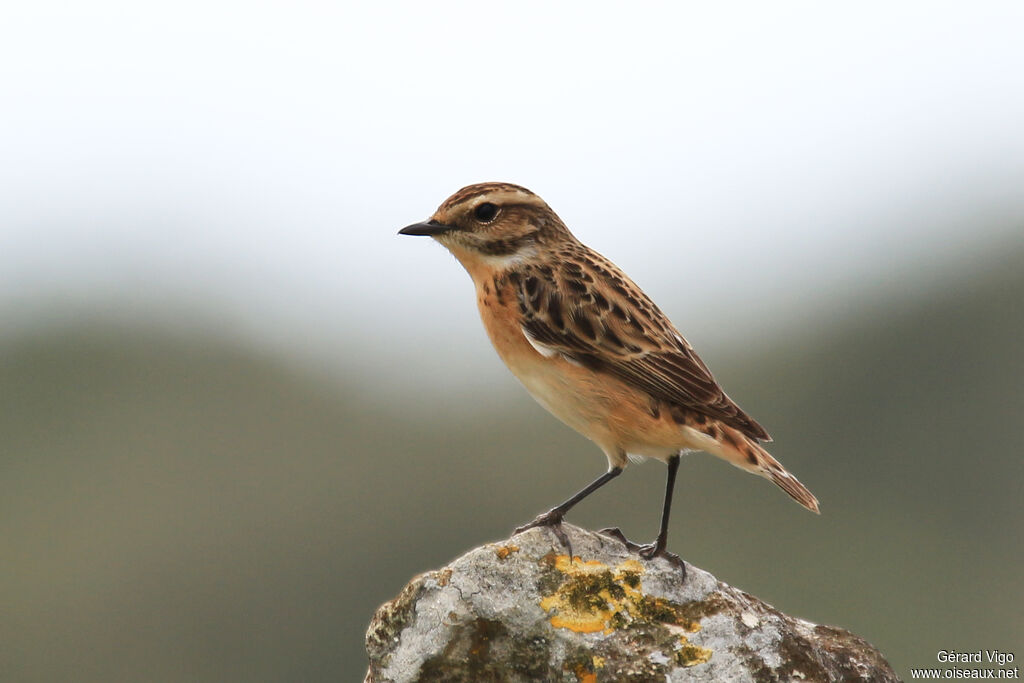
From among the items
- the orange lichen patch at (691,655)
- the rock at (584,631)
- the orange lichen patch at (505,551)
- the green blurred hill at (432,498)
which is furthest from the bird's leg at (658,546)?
the green blurred hill at (432,498)

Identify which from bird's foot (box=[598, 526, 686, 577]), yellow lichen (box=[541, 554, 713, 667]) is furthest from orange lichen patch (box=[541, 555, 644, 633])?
bird's foot (box=[598, 526, 686, 577])

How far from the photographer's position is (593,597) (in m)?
8.55

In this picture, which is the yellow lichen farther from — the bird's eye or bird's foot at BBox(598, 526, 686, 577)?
the bird's eye

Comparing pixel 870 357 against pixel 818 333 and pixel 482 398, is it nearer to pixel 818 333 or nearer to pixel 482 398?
pixel 818 333

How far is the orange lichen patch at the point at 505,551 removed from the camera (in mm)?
8695

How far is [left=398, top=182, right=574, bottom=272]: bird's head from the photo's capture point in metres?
10.6

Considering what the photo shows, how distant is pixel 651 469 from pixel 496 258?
91.9 feet

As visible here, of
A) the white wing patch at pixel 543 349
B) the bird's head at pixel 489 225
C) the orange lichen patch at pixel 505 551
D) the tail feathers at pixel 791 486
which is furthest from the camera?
the bird's head at pixel 489 225

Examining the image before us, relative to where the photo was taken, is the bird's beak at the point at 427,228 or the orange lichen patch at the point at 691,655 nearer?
the orange lichen patch at the point at 691,655

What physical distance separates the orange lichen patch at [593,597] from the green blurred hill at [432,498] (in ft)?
62.2

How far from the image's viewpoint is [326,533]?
43.0 metres

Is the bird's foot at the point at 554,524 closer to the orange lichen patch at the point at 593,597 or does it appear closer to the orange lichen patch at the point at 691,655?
the orange lichen patch at the point at 593,597

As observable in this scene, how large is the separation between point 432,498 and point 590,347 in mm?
34384

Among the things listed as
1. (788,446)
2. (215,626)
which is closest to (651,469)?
(788,446)
